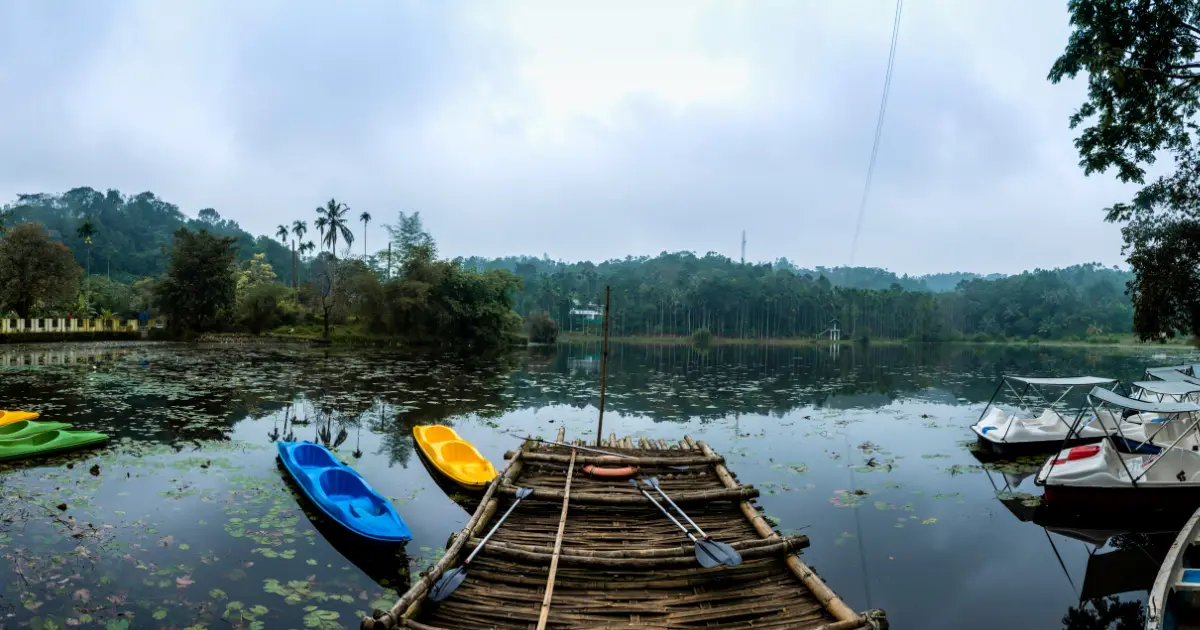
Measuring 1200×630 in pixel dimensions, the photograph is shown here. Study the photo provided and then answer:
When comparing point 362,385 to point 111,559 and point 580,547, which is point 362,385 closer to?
point 111,559

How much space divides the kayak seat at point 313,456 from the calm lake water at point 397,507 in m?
0.39

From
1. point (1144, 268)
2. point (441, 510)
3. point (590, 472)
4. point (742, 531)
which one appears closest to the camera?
point (742, 531)

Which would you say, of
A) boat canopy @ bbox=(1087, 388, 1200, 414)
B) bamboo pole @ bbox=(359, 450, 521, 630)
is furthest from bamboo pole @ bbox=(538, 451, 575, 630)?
boat canopy @ bbox=(1087, 388, 1200, 414)

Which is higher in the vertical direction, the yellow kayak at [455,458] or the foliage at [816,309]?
the foliage at [816,309]

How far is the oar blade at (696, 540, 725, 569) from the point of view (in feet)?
16.5

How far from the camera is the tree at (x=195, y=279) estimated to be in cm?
3912

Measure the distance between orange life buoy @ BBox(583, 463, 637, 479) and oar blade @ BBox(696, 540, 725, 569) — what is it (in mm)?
3017

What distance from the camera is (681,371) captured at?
95.8 feet

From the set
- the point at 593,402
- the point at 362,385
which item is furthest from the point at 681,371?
the point at 362,385

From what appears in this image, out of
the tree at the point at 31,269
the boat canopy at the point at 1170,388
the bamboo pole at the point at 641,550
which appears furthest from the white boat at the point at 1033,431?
the tree at the point at 31,269

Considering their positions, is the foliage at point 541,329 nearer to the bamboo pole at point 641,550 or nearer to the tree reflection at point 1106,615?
the bamboo pole at point 641,550

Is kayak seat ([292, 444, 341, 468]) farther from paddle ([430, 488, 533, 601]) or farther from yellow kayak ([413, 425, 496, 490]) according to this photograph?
paddle ([430, 488, 533, 601])

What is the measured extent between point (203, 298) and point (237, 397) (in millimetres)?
28670

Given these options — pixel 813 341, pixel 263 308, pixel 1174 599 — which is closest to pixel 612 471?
pixel 1174 599
